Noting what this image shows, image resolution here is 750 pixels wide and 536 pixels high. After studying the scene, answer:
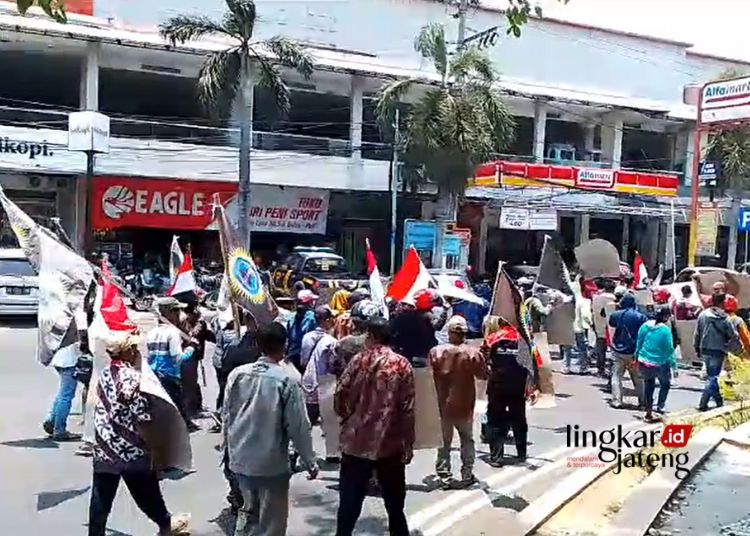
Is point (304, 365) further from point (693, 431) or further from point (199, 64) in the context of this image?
point (199, 64)

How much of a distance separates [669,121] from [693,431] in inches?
1298

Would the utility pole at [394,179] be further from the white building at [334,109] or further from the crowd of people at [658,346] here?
the crowd of people at [658,346]

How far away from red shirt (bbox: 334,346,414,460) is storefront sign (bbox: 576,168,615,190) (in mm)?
28918

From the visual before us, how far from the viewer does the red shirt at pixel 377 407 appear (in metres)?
5.77

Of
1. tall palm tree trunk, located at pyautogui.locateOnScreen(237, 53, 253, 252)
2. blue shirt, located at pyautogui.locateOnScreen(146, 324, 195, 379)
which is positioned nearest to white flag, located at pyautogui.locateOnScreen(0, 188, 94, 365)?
blue shirt, located at pyautogui.locateOnScreen(146, 324, 195, 379)

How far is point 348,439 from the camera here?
230 inches

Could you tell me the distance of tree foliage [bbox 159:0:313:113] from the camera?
25.2 metres

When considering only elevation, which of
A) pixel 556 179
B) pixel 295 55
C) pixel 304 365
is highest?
pixel 295 55

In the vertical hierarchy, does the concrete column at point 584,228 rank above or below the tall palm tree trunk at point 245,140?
below

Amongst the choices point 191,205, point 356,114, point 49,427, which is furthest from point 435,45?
point 49,427

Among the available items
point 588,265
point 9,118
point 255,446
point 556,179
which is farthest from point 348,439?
point 556,179

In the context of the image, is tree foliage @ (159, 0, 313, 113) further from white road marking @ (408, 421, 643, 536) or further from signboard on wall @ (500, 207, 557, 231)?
white road marking @ (408, 421, 643, 536)

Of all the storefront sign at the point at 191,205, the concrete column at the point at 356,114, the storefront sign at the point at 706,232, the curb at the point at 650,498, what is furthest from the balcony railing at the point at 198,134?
the curb at the point at 650,498

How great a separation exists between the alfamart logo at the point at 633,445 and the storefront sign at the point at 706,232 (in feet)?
54.5
